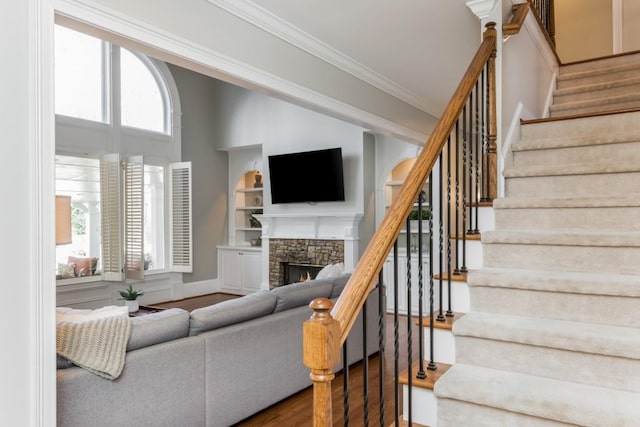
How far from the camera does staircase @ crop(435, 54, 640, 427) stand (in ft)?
5.32

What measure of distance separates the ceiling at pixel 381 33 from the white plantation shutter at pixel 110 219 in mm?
3917

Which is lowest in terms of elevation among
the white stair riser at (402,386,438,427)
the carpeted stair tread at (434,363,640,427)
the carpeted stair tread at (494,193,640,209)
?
the white stair riser at (402,386,438,427)

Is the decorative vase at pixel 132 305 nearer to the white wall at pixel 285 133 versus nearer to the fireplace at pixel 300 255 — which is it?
the fireplace at pixel 300 255

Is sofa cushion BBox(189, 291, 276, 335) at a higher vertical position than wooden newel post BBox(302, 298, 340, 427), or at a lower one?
lower

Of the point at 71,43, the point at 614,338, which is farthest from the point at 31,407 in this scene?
the point at 71,43

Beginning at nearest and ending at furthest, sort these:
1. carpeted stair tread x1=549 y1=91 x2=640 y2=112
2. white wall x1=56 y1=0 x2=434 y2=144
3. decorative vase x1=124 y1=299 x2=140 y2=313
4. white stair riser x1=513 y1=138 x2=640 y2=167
A: white wall x1=56 y1=0 x2=434 y2=144, white stair riser x1=513 y1=138 x2=640 y2=167, carpeted stair tread x1=549 y1=91 x2=640 y2=112, decorative vase x1=124 y1=299 x2=140 y2=313

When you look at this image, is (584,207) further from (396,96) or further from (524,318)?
(396,96)

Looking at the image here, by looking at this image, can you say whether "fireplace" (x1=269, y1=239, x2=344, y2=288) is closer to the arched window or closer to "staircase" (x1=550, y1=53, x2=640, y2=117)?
the arched window

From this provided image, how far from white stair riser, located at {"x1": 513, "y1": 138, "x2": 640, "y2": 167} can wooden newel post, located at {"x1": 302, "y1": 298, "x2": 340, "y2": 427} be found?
2.10m

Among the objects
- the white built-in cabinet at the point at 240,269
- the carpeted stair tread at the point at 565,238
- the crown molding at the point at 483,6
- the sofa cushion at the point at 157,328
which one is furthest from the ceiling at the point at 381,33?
the white built-in cabinet at the point at 240,269

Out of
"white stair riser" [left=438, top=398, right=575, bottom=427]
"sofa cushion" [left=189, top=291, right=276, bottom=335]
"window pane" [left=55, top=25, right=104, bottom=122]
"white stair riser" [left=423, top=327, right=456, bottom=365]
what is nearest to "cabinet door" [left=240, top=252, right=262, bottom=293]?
"window pane" [left=55, top=25, right=104, bottom=122]

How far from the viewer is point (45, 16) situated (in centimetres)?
196

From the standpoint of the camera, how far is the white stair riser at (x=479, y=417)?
159 cm

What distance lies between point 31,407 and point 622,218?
2.83 meters
